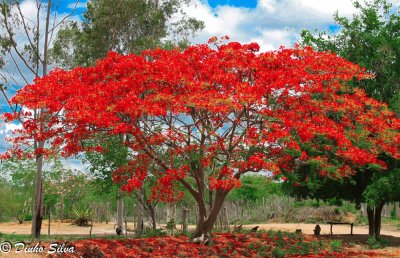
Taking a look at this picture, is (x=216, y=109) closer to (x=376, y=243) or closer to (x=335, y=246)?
(x=335, y=246)

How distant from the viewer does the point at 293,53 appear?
14.7 m

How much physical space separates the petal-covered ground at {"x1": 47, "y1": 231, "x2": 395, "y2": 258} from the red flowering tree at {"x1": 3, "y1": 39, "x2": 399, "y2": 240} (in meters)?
1.27

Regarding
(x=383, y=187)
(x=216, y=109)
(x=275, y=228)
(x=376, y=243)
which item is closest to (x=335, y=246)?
(x=376, y=243)

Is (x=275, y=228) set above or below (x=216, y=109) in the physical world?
below

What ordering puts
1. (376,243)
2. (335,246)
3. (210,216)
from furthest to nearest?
(376,243) → (335,246) → (210,216)

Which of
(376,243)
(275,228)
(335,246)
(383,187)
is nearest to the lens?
(335,246)

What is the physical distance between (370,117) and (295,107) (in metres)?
2.54

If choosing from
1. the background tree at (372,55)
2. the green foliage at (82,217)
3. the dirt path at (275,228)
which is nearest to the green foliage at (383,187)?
the background tree at (372,55)

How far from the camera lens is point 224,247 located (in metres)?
15.5

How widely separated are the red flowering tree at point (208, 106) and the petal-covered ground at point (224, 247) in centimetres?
127

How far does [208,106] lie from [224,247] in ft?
16.7

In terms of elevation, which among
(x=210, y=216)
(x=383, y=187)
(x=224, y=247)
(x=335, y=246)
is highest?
(x=383, y=187)

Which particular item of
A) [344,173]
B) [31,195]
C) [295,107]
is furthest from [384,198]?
[31,195]

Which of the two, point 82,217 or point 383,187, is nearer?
point 383,187
